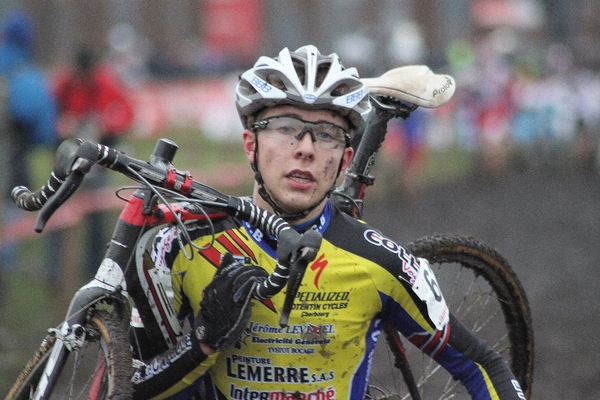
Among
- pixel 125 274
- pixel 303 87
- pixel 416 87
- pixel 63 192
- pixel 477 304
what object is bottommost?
pixel 125 274

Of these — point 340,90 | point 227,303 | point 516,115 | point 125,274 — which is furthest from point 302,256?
point 516,115

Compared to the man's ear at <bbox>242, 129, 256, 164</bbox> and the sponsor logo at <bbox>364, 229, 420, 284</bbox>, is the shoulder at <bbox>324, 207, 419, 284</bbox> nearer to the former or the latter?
the sponsor logo at <bbox>364, 229, 420, 284</bbox>

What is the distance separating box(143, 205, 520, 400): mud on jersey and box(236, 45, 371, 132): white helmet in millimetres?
448

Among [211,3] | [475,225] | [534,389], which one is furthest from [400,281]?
[211,3]

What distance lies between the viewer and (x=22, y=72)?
10.3 meters

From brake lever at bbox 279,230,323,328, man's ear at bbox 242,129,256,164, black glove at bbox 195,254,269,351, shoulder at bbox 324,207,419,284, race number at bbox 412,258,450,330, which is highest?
man's ear at bbox 242,129,256,164

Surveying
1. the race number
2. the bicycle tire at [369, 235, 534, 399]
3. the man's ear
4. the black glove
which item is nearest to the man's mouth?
→ the man's ear

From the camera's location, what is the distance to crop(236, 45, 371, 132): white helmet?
419 cm

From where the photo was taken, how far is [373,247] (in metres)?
4.30

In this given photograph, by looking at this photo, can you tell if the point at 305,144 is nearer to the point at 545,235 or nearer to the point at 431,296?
the point at 431,296

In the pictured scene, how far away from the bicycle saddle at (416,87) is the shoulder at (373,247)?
0.91 metres

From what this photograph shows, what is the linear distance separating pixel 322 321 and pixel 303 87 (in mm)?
889

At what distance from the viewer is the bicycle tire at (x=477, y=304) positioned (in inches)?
201

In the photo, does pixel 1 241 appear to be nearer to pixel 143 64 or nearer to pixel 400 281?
pixel 400 281
